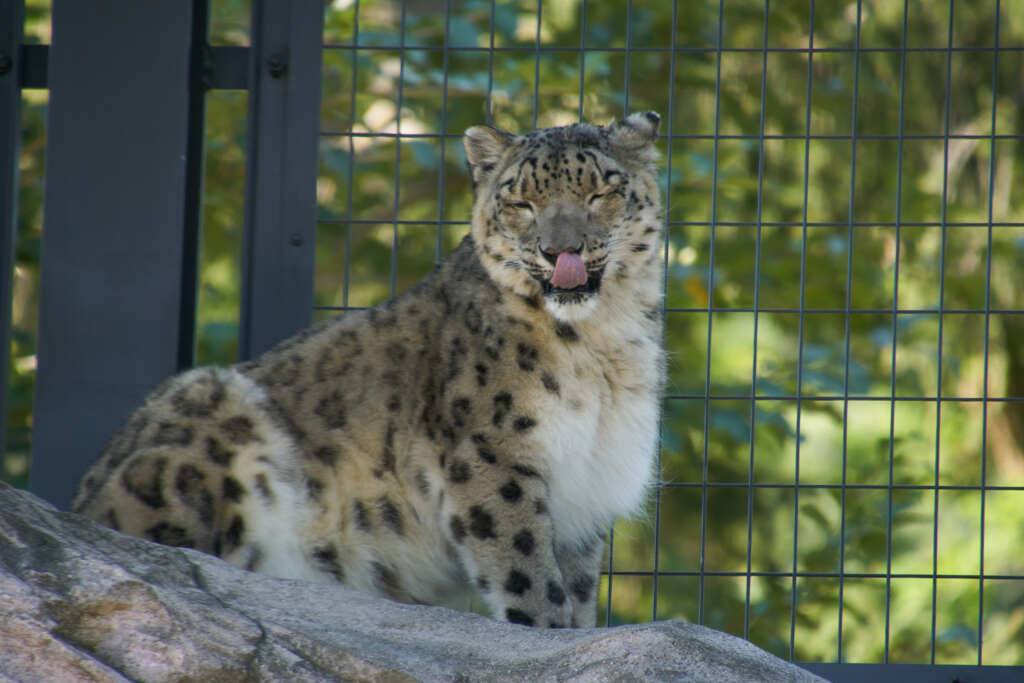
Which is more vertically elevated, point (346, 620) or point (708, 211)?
point (708, 211)

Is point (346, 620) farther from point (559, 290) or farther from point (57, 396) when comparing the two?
point (57, 396)

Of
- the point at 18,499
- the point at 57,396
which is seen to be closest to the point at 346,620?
the point at 18,499

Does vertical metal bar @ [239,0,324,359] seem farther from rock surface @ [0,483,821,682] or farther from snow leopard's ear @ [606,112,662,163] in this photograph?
rock surface @ [0,483,821,682]

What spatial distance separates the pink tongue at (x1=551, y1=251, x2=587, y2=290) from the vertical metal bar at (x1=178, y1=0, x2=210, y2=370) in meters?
1.26

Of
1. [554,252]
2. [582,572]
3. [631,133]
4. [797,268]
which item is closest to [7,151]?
[554,252]

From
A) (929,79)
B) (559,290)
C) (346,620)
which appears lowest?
(346,620)

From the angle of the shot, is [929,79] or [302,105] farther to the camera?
[929,79]

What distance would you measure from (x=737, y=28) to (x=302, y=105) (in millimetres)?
4890

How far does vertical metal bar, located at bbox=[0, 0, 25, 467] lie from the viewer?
15.6ft

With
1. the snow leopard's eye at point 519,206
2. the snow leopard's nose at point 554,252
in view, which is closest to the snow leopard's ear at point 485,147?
the snow leopard's eye at point 519,206

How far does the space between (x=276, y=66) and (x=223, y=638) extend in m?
2.44

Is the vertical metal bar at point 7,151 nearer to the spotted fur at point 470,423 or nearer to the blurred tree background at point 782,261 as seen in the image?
the spotted fur at point 470,423

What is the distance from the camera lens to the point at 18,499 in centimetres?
314

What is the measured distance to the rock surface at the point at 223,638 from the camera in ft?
8.98
